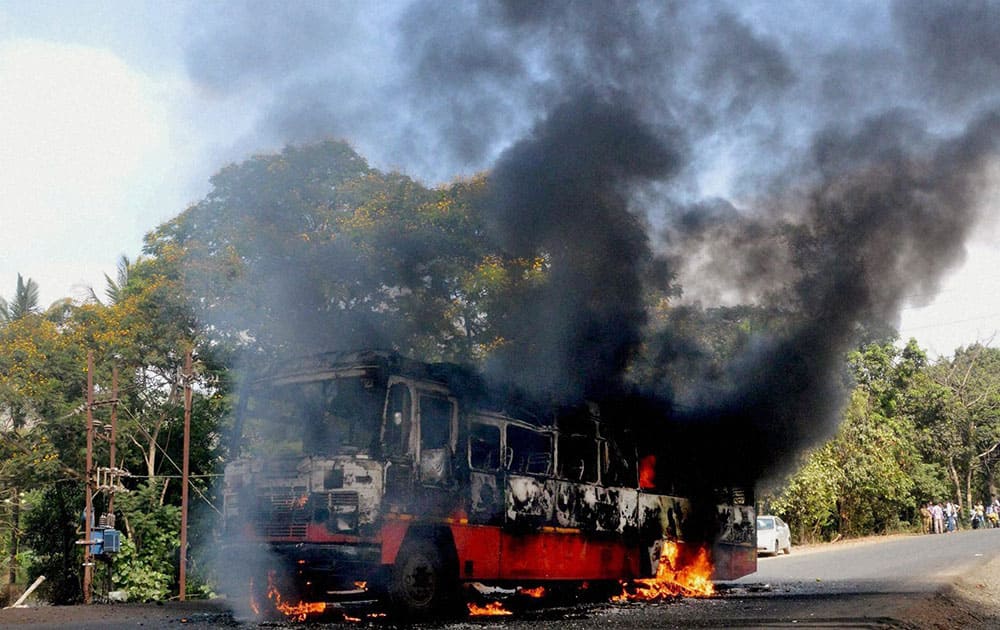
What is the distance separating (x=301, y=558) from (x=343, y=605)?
307cm

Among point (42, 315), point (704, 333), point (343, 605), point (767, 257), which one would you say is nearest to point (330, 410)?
point (343, 605)

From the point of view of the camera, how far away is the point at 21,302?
118 feet

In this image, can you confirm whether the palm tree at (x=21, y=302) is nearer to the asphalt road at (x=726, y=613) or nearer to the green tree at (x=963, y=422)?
the asphalt road at (x=726, y=613)

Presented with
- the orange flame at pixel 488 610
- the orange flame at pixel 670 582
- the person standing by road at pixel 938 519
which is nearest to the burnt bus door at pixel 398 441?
the orange flame at pixel 488 610

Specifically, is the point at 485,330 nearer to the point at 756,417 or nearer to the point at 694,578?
the point at 756,417

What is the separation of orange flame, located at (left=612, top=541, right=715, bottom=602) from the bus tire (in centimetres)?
437

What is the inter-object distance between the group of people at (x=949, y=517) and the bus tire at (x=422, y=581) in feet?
145

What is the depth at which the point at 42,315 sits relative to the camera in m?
30.4

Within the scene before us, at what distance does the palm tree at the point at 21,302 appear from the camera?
34844mm

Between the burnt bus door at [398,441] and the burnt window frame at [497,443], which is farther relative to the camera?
the burnt window frame at [497,443]

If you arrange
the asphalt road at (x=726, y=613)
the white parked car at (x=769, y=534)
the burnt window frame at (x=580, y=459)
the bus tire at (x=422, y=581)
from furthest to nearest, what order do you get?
the white parked car at (x=769, y=534)
the burnt window frame at (x=580, y=459)
the bus tire at (x=422, y=581)
the asphalt road at (x=726, y=613)

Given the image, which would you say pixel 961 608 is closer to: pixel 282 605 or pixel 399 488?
pixel 399 488

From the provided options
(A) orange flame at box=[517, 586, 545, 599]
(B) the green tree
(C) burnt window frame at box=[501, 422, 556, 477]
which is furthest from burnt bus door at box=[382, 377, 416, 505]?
(B) the green tree

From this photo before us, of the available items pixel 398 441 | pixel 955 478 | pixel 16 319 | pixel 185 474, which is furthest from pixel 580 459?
pixel 955 478
